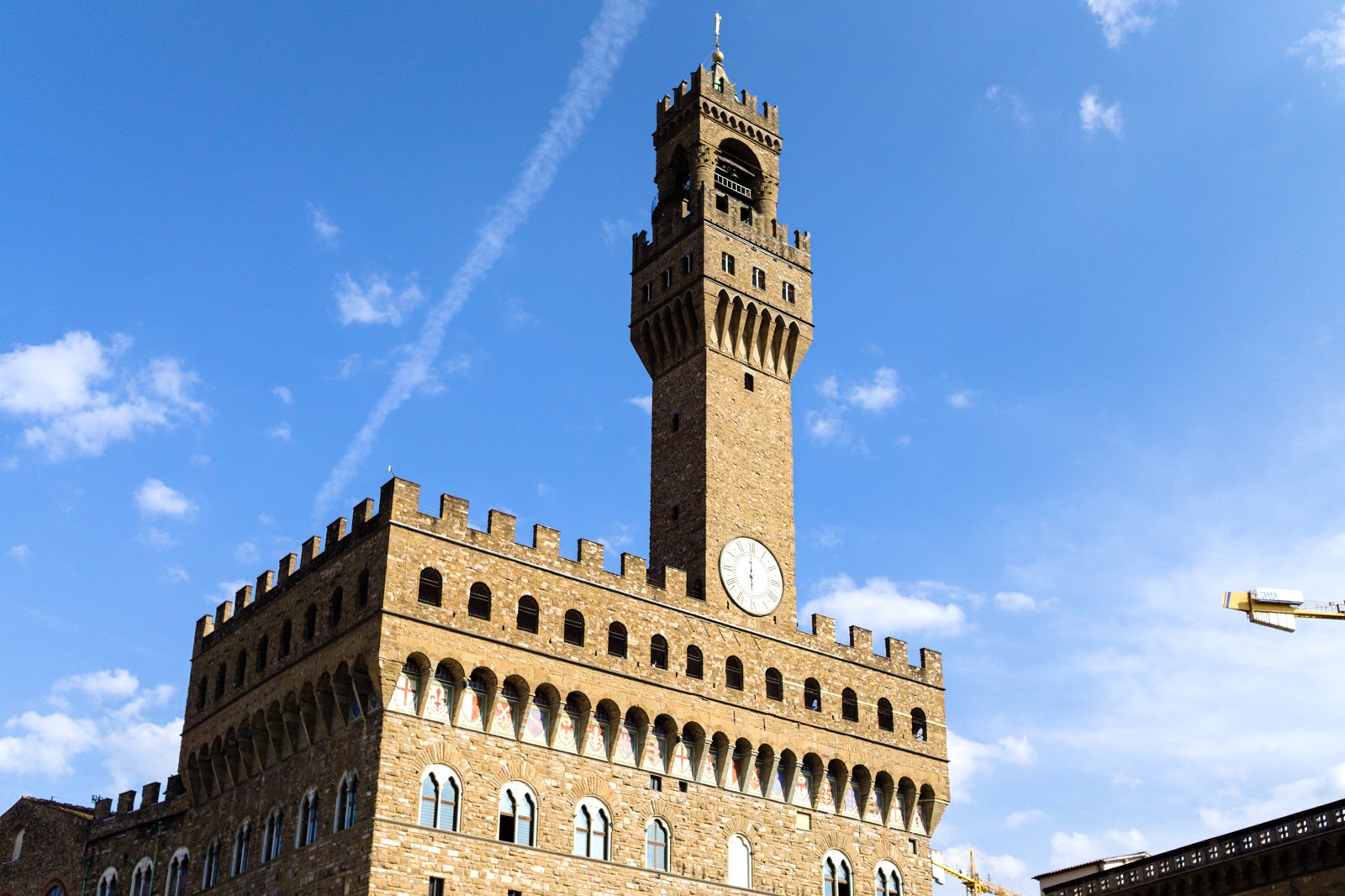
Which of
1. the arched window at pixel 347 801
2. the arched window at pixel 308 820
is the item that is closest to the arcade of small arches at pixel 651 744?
the arched window at pixel 347 801

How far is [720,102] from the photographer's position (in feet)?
206

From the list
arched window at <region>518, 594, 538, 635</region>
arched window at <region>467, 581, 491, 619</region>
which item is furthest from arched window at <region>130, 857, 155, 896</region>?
arched window at <region>518, 594, 538, 635</region>

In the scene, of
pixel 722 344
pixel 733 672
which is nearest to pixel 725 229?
pixel 722 344

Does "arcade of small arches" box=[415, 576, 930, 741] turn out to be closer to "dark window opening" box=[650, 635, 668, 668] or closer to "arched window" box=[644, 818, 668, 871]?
"dark window opening" box=[650, 635, 668, 668]

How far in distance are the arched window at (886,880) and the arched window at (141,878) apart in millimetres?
26932

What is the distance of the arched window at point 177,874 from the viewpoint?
166 feet

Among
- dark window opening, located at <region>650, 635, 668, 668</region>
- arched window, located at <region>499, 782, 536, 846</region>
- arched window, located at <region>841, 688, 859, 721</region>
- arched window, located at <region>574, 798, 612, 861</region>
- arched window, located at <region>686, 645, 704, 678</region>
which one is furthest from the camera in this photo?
arched window, located at <region>841, 688, 859, 721</region>

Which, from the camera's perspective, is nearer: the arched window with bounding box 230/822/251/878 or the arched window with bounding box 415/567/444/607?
the arched window with bounding box 415/567/444/607

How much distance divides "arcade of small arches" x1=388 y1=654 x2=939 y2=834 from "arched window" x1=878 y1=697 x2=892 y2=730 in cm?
190

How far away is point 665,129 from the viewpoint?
208 ft

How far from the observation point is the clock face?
5238 cm

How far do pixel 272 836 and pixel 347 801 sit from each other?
16.7 ft

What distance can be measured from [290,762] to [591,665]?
33.9 feet

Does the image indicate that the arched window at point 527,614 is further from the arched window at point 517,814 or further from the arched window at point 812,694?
the arched window at point 812,694
